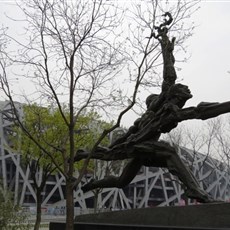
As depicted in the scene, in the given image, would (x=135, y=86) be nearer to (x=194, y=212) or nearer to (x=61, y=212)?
(x=194, y=212)

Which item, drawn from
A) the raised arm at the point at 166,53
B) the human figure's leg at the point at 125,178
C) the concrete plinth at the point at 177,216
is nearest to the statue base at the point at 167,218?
the concrete plinth at the point at 177,216

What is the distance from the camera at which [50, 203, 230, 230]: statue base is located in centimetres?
682

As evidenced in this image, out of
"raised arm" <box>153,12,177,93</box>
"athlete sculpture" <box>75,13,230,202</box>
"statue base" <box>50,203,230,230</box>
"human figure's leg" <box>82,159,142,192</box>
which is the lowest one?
"statue base" <box>50,203,230,230</box>

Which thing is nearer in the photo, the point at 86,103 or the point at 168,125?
the point at 168,125

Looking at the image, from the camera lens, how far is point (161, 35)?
31.0ft

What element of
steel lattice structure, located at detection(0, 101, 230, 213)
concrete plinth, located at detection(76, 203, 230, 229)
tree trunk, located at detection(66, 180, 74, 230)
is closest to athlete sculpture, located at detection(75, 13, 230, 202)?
concrete plinth, located at detection(76, 203, 230, 229)

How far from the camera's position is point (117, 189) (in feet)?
187

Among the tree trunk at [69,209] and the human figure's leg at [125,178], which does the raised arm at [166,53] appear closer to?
the human figure's leg at [125,178]

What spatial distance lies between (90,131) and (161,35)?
1293 cm

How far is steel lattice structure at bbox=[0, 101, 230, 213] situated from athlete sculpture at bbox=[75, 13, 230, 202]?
28.8 metres

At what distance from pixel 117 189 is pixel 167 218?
50.0 metres

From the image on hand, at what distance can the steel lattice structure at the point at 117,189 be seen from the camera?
4609cm

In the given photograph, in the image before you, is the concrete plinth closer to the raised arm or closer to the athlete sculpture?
the athlete sculpture

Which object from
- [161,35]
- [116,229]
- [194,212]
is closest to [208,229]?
[194,212]
